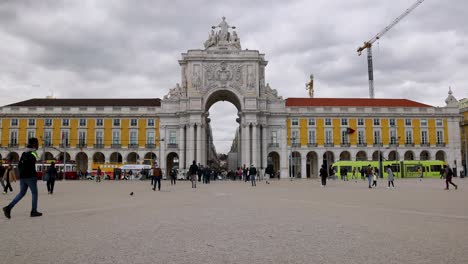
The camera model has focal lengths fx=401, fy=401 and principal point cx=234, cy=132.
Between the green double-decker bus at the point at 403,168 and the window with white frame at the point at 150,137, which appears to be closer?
the green double-decker bus at the point at 403,168

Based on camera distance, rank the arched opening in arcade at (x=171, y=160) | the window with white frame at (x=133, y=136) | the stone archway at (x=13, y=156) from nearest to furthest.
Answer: the stone archway at (x=13, y=156) < the window with white frame at (x=133, y=136) < the arched opening in arcade at (x=171, y=160)

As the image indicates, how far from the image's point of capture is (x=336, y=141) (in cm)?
6975

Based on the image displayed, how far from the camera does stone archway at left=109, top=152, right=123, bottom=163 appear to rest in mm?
69500

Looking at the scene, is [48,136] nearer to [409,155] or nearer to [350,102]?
[350,102]

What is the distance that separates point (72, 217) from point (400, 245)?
8171mm

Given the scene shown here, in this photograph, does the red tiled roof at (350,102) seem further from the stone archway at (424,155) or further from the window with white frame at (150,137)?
the window with white frame at (150,137)

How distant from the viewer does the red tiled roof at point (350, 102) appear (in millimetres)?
74062

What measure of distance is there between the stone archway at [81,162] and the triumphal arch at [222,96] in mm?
14687

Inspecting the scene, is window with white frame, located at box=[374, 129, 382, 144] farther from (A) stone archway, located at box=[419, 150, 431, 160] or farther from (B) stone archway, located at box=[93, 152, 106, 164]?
→ (B) stone archway, located at box=[93, 152, 106, 164]

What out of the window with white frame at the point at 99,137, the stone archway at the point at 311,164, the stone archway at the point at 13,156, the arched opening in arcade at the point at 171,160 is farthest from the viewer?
the stone archway at the point at 311,164

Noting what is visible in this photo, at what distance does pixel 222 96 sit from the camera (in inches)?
2766

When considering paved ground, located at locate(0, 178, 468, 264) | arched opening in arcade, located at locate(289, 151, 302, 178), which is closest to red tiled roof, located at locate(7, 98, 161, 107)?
arched opening in arcade, located at locate(289, 151, 302, 178)

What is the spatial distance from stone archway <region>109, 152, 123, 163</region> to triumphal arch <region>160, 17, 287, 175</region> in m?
7.91

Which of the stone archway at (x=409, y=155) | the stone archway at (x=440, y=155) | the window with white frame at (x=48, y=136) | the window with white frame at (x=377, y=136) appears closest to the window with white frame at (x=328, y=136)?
the window with white frame at (x=377, y=136)
